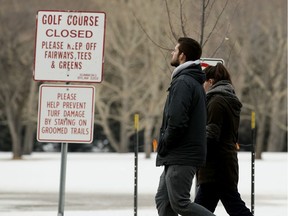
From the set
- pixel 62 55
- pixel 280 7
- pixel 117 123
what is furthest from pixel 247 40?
pixel 62 55

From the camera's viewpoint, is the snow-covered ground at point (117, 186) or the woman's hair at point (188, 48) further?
the snow-covered ground at point (117, 186)

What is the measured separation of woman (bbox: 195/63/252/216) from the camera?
31.8 feet

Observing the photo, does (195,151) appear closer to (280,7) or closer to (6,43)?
(6,43)

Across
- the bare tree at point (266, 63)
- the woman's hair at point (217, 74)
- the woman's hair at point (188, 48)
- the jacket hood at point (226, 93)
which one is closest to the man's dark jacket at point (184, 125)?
the woman's hair at point (188, 48)

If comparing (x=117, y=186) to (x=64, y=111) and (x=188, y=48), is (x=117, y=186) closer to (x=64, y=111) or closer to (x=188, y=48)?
(x=64, y=111)

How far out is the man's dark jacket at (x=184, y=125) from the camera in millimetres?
8234

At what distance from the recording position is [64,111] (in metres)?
10.3

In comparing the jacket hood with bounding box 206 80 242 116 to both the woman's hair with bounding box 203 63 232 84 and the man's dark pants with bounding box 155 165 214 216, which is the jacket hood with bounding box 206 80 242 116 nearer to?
the woman's hair with bounding box 203 63 232 84

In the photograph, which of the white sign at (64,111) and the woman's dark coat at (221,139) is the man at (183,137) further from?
the white sign at (64,111)

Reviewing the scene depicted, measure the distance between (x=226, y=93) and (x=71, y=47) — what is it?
1613 mm

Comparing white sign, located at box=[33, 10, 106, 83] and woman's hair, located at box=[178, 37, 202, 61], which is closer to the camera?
woman's hair, located at box=[178, 37, 202, 61]

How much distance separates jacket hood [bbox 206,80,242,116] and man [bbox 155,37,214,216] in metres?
1.34

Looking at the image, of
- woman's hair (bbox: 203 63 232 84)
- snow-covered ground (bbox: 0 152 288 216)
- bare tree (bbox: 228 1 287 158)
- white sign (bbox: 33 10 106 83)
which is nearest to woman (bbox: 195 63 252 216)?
woman's hair (bbox: 203 63 232 84)

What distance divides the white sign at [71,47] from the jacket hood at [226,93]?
115 centimetres
